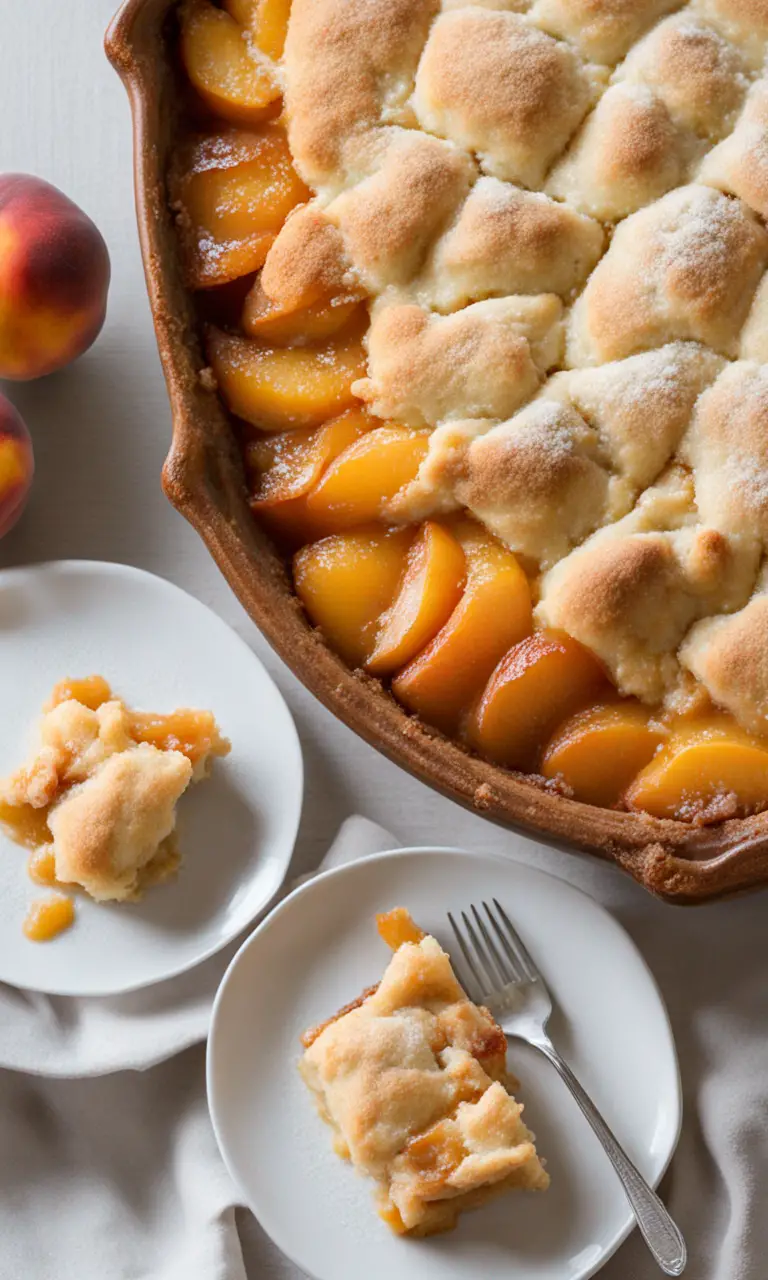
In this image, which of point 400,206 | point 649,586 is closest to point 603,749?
point 649,586

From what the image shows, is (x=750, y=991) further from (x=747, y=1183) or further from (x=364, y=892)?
(x=364, y=892)

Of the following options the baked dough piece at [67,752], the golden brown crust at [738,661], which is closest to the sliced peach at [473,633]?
the golden brown crust at [738,661]

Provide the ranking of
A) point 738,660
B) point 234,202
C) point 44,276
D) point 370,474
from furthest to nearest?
point 44,276 → point 234,202 → point 370,474 → point 738,660

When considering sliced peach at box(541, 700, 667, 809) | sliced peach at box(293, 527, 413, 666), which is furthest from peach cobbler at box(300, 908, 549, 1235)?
sliced peach at box(293, 527, 413, 666)

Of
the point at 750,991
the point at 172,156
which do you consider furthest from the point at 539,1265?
the point at 172,156

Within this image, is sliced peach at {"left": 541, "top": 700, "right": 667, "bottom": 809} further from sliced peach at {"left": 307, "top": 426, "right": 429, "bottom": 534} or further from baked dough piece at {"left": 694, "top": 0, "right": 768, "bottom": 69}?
baked dough piece at {"left": 694, "top": 0, "right": 768, "bottom": 69}

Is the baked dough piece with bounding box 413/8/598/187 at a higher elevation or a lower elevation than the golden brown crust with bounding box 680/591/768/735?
higher

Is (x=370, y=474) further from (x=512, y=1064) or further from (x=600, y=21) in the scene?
(x=512, y=1064)
